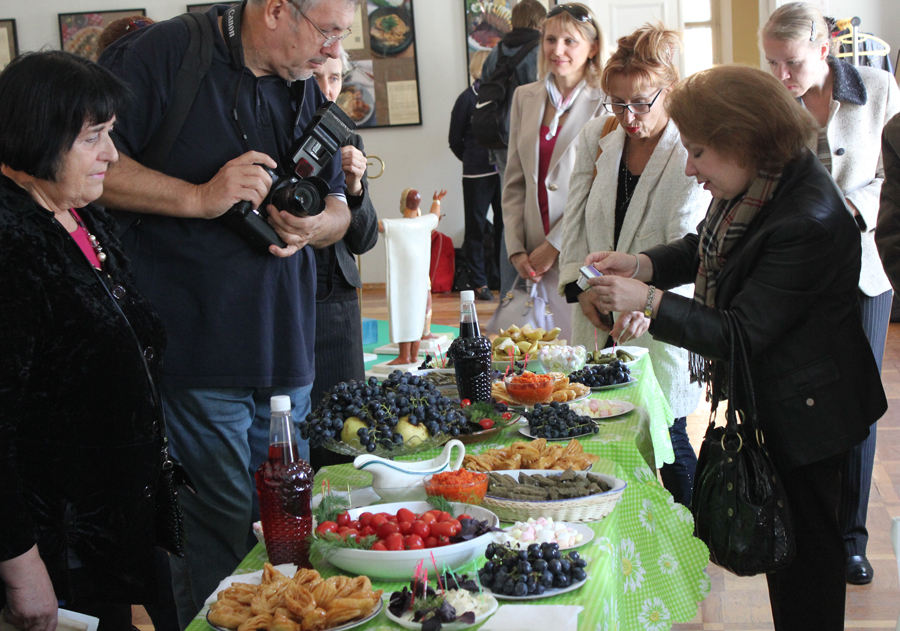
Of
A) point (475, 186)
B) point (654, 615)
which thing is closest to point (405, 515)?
point (654, 615)

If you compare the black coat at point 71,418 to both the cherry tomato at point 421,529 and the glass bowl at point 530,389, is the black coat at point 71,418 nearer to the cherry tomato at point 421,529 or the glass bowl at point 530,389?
the cherry tomato at point 421,529

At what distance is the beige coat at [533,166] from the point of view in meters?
3.12

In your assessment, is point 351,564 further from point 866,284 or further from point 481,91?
point 481,91

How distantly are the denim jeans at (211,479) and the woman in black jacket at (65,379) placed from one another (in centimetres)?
25

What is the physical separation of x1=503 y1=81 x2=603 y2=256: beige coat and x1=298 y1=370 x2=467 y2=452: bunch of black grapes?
155 centimetres

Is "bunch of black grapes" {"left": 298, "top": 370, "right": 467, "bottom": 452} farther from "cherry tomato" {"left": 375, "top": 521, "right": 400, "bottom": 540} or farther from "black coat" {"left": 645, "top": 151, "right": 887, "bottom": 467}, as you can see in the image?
"black coat" {"left": 645, "top": 151, "right": 887, "bottom": 467}

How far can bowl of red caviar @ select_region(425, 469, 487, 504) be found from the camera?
4.05ft

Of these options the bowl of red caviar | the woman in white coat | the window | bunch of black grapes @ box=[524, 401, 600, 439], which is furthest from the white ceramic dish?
the window

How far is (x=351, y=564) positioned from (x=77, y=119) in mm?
817

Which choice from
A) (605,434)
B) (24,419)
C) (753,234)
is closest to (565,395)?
(605,434)

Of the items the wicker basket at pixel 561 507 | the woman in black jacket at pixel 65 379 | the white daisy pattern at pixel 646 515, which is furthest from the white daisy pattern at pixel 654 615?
the woman in black jacket at pixel 65 379

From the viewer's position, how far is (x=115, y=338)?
1.35 metres

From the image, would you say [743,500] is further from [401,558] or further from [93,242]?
[93,242]

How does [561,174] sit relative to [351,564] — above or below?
above
